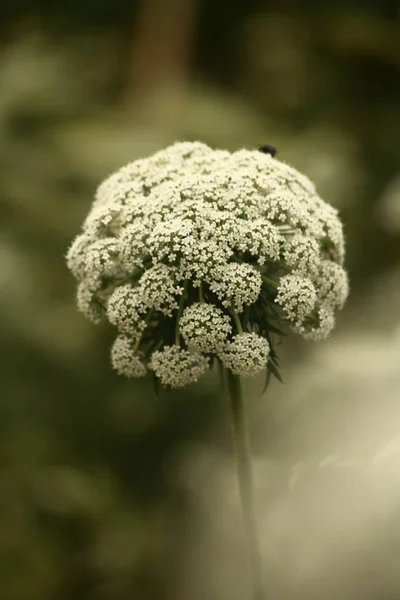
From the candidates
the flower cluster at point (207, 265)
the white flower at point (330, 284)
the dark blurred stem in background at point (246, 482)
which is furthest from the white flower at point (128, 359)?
the white flower at point (330, 284)

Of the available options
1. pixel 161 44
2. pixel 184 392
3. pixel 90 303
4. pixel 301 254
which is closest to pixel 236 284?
pixel 301 254

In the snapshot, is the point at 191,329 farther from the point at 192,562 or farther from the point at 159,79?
the point at 159,79

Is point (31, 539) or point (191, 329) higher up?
point (191, 329)

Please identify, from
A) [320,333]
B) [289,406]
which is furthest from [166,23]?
[320,333]

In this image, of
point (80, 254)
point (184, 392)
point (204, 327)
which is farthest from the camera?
point (184, 392)

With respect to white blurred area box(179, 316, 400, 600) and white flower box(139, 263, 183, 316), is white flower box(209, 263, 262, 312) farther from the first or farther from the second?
white blurred area box(179, 316, 400, 600)

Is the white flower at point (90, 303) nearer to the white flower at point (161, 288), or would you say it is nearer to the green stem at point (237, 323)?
the white flower at point (161, 288)

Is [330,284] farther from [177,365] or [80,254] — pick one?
[80,254]
